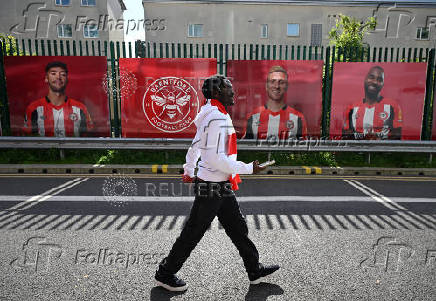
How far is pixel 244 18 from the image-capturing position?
2502 centimetres

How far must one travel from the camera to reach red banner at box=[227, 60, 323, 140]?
8797 mm

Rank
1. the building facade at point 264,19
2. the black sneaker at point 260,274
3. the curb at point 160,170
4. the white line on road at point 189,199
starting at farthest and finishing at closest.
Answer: the building facade at point 264,19 → the curb at point 160,170 → the white line on road at point 189,199 → the black sneaker at point 260,274

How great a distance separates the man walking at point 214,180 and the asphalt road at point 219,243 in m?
0.28

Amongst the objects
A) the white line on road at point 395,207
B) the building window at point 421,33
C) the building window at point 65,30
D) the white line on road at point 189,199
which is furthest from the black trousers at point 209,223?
the building window at point 421,33

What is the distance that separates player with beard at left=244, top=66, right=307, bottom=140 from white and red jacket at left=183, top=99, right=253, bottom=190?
247 inches

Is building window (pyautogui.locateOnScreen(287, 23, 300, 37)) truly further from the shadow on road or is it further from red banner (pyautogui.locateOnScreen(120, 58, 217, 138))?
the shadow on road

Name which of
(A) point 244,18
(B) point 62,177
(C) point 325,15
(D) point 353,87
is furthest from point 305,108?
(C) point 325,15

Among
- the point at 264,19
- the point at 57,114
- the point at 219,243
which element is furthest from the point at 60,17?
the point at 219,243

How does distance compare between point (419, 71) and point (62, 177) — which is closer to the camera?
point (62, 177)

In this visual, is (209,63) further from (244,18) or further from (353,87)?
(244,18)

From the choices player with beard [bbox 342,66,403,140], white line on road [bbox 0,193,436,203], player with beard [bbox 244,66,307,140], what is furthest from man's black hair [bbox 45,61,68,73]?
player with beard [bbox 342,66,403,140]

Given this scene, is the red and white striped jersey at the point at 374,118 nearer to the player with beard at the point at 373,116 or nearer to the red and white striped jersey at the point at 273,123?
the player with beard at the point at 373,116

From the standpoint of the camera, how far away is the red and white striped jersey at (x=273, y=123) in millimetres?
8938

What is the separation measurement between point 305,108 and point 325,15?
20258 millimetres
